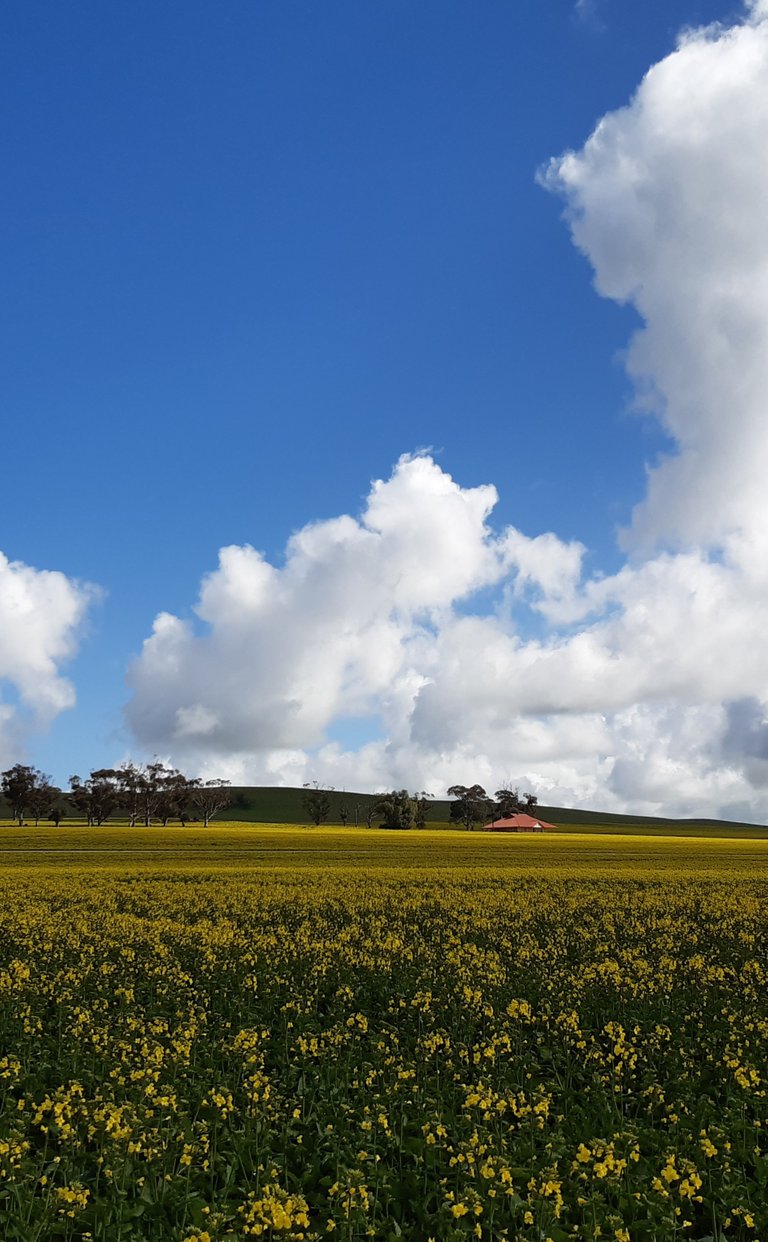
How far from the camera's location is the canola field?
24.0ft

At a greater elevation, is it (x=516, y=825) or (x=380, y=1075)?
(x=380, y=1075)

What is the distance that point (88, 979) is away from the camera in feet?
52.4

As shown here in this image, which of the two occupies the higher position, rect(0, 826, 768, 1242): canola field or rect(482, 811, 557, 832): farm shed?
rect(0, 826, 768, 1242): canola field

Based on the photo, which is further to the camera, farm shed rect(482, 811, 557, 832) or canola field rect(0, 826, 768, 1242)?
farm shed rect(482, 811, 557, 832)

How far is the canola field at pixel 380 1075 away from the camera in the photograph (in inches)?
288

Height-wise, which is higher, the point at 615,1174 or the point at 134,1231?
the point at 615,1174

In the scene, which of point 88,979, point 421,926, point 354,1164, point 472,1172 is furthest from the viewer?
point 421,926

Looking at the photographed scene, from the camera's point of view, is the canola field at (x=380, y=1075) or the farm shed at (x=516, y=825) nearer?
the canola field at (x=380, y=1075)

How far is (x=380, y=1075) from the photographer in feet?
34.7

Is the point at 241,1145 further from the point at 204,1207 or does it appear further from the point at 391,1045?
the point at 391,1045

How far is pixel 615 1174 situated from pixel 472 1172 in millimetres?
1391

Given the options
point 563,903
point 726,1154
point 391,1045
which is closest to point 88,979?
point 391,1045

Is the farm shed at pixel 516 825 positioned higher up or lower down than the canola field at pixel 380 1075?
lower down

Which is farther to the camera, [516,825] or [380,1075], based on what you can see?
[516,825]
